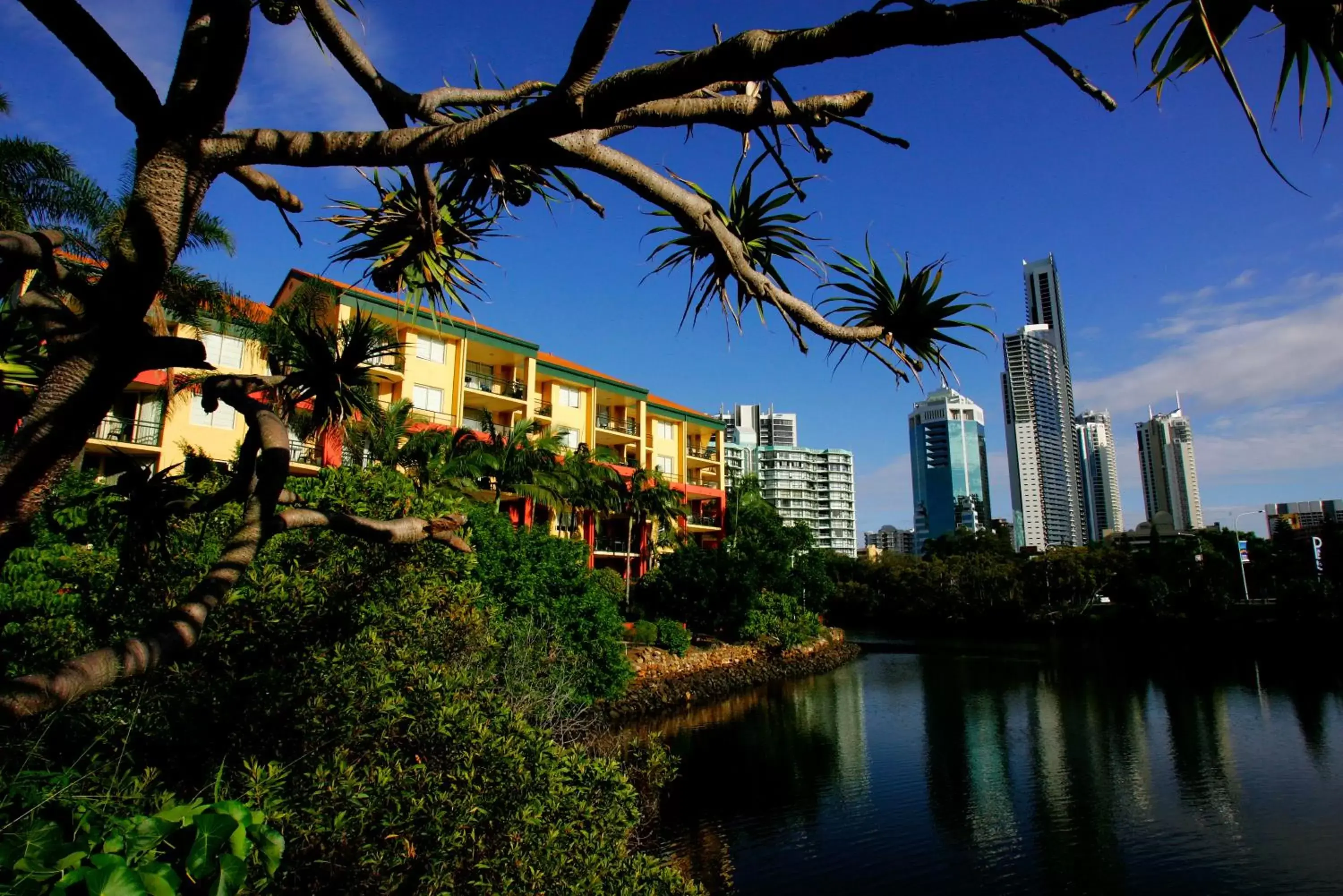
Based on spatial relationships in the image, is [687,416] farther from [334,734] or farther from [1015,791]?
[334,734]

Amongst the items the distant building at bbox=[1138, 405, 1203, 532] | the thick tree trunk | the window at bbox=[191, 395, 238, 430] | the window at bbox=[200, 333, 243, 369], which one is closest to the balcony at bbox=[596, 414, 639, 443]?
the window at bbox=[191, 395, 238, 430]

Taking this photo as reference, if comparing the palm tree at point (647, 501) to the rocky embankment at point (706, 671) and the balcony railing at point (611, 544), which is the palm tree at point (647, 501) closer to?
the balcony railing at point (611, 544)

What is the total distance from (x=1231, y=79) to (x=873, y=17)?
0.96 meters

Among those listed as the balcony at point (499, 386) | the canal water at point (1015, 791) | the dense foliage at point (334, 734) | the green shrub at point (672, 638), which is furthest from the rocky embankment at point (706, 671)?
the dense foliage at point (334, 734)

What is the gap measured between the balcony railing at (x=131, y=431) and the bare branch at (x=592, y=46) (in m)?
25.9

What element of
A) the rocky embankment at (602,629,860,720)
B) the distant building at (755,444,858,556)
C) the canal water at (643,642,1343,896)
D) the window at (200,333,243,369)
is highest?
the distant building at (755,444,858,556)

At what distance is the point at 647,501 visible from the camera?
37406 millimetres

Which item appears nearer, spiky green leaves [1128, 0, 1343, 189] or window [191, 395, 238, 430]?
spiky green leaves [1128, 0, 1343, 189]

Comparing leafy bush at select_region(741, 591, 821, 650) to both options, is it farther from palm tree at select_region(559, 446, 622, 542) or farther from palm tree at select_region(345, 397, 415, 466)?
palm tree at select_region(345, 397, 415, 466)

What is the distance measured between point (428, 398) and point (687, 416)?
792 inches

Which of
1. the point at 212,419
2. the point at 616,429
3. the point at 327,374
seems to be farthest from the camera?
the point at 616,429

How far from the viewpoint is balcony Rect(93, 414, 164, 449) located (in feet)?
78.0

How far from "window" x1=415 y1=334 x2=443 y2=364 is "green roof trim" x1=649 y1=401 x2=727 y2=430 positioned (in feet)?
52.2

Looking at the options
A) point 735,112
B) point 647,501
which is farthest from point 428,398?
point 735,112
